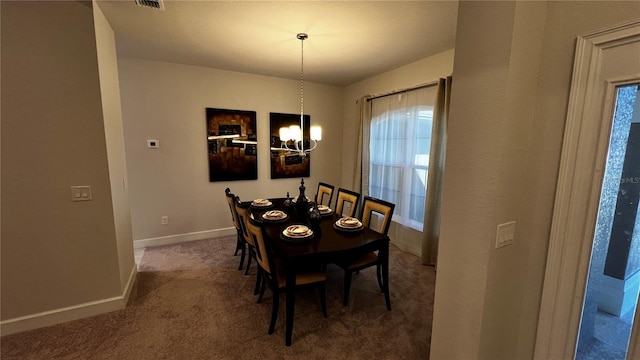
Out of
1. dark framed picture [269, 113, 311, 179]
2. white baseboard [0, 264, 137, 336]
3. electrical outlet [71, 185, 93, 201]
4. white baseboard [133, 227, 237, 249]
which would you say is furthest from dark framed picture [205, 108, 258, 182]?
white baseboard [0, 264, 137, 336]

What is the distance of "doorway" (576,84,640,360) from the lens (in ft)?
3.72

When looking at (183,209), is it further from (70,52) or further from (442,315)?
(442,315)

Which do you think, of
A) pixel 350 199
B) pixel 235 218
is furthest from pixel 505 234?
pixel 235 218

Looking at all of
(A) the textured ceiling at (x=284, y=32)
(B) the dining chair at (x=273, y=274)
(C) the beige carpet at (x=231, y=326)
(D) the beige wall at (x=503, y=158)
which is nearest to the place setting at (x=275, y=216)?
(B) the dining chair at (x=273, y=274)

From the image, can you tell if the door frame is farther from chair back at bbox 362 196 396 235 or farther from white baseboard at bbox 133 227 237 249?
white baseboard at bbox 133 227 237 249

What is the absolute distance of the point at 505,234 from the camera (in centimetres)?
130

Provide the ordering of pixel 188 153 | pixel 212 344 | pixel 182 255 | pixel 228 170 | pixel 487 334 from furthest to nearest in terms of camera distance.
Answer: pixel 228 170 < pixel 188 153 < pixel 182 255 < pixel 212 344 < pixel 487 334

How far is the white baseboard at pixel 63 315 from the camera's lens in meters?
2.02

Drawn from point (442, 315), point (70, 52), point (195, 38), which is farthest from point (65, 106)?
point (442, 315)

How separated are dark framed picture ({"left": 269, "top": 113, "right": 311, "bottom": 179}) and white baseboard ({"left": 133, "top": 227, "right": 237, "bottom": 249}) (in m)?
1.22

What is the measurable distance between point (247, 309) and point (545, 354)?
213cm

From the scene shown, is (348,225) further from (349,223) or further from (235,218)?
(235,218)

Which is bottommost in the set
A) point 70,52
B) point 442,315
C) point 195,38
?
point 442,315

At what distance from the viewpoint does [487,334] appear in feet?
4.41
